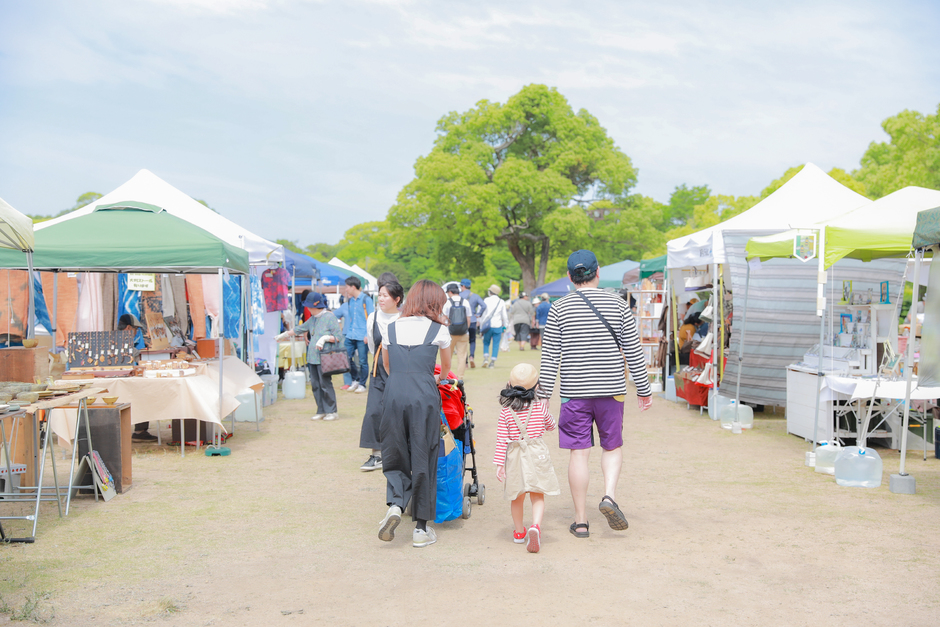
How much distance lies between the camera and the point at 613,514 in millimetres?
4629

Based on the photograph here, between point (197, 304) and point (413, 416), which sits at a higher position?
point (197, 304)

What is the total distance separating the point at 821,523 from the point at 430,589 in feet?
9.31

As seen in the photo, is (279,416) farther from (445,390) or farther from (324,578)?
(324,578)

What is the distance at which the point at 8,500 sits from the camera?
533 centimetres

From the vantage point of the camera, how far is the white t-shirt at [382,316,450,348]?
179 inches

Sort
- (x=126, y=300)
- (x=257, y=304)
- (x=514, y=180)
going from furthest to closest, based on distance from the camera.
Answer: (x=514, y=180) < (x=257, y=304) < (x=126, y=300)

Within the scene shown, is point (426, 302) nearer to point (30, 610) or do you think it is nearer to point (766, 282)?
point (30, 610)

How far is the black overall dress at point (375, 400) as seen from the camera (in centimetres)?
579

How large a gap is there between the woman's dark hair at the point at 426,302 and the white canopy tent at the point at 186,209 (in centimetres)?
612

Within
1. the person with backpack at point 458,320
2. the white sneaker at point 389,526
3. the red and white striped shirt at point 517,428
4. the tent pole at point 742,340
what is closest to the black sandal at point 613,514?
the red and white striped shirt at point 517,428

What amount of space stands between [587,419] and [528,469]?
523mm

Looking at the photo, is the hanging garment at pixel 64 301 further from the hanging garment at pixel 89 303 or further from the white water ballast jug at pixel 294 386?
the white water ballast jug at pixel 294 386

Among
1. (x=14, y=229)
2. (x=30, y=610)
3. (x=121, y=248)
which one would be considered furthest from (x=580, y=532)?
(x=121, y=248)

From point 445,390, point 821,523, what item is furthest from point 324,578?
point 821,523
